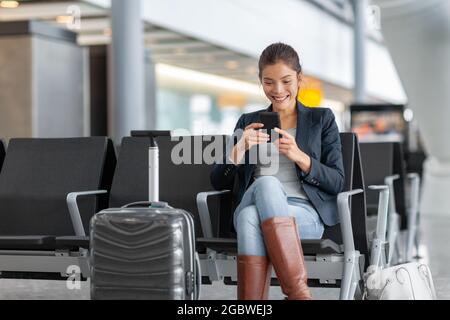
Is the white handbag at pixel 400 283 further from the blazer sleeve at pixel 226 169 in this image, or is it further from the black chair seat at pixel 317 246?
the blazer sleeve at pixel 226 169

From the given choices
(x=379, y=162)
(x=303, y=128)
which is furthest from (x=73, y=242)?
(x=379, y=162)

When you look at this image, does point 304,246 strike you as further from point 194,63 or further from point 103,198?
point 194,63

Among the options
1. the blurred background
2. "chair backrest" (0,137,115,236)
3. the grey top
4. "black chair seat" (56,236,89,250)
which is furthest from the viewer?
the blurred background

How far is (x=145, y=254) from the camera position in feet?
11.8

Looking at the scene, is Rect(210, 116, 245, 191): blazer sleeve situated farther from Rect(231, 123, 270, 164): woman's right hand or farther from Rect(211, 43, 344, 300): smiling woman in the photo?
Rect(231, 123, 270, 164): woman's right hand

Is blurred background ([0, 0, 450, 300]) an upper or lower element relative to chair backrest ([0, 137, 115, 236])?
upper

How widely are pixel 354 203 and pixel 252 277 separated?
1045 mm

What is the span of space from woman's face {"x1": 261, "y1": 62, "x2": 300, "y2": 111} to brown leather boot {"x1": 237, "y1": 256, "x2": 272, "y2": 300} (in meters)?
0.79

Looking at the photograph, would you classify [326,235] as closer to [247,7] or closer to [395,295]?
[395,295]

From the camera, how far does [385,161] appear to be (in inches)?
250

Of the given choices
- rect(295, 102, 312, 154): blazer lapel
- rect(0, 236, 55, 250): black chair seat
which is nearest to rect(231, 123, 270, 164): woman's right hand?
rect(295, 102, 312, 154): blazer lapel

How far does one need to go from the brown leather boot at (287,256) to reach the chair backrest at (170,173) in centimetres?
121

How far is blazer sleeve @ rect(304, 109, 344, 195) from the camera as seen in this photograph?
153 inches

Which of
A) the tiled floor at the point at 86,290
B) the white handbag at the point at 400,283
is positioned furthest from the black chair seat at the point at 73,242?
the white handbag at the point at 400,283
